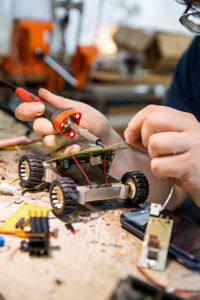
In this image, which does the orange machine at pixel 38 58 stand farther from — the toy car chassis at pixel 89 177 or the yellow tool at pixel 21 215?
the yellow tool at pixel 21 215

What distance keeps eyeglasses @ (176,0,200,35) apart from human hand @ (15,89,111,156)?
378 mm

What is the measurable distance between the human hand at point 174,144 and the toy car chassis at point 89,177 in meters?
0.12

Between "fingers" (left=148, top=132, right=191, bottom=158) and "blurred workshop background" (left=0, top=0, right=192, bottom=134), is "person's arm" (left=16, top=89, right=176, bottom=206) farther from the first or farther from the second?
"blurred workshop background" (left=0, top=0, right=192, bottom=134)

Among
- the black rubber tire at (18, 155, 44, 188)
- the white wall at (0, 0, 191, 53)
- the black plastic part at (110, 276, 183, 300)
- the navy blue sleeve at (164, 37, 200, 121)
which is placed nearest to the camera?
the black plastic part at (110, 276, 183, 300)

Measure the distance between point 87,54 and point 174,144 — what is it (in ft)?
5.85

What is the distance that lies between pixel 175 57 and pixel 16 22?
125 centimetres

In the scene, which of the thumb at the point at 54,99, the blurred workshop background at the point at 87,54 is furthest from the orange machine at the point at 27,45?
the thumb at the point at 54,99

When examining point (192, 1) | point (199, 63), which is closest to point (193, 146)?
point (192, 1)

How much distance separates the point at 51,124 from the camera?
0.90 m

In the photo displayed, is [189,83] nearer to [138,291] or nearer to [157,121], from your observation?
[157,121]

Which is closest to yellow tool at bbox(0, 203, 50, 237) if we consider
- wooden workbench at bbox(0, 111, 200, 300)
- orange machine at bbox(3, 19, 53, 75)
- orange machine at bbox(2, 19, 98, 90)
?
wooden workbench at bbox(0, 111, 200, 300)

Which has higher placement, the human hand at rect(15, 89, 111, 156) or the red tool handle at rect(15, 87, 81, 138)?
the red tool handle at rect(15, 87, 81, 138)

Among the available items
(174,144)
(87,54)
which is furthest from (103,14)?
(174,144)

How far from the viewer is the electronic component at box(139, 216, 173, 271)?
0.54 m
